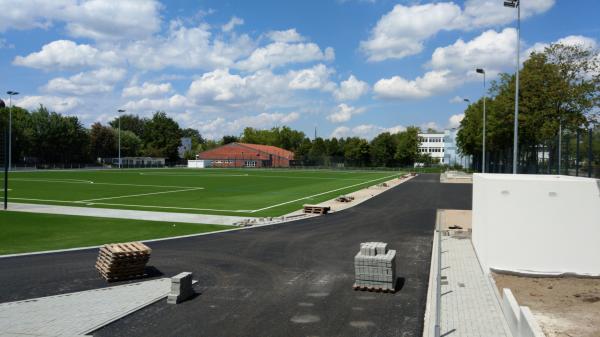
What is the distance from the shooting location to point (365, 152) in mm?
132000

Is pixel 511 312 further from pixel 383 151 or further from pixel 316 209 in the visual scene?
pixel 383 151

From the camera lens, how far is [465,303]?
33.2 ft

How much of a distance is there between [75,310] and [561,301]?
10.2 metres

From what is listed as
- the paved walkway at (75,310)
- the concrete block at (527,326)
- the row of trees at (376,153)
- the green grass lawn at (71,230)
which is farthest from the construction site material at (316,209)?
the row of trees at (376,153)

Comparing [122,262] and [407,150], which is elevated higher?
[407,150]

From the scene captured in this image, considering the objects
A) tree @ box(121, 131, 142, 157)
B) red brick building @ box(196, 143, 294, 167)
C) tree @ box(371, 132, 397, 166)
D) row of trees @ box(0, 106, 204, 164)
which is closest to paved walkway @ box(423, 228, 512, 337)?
row of trees @ box(0, 106, 204, 164)

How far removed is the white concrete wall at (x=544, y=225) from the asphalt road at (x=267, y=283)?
230 cm

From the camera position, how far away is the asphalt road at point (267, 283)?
8992 millimetres

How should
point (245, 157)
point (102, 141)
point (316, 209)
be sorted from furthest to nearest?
point (245, 157), point (102, 141), point (316, 209)

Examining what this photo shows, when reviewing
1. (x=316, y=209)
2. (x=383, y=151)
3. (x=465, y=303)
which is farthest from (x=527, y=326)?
(x=383, y=151)

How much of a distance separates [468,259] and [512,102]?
98.2ft

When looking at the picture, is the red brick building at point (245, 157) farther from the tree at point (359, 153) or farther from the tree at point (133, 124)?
the tree at point (133, 124)

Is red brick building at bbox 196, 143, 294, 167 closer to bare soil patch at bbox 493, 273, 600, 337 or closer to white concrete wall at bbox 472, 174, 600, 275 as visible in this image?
white concrete wall at bbox 472, 174, 600, 275

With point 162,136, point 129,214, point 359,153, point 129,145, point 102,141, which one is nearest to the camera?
point 129,214
